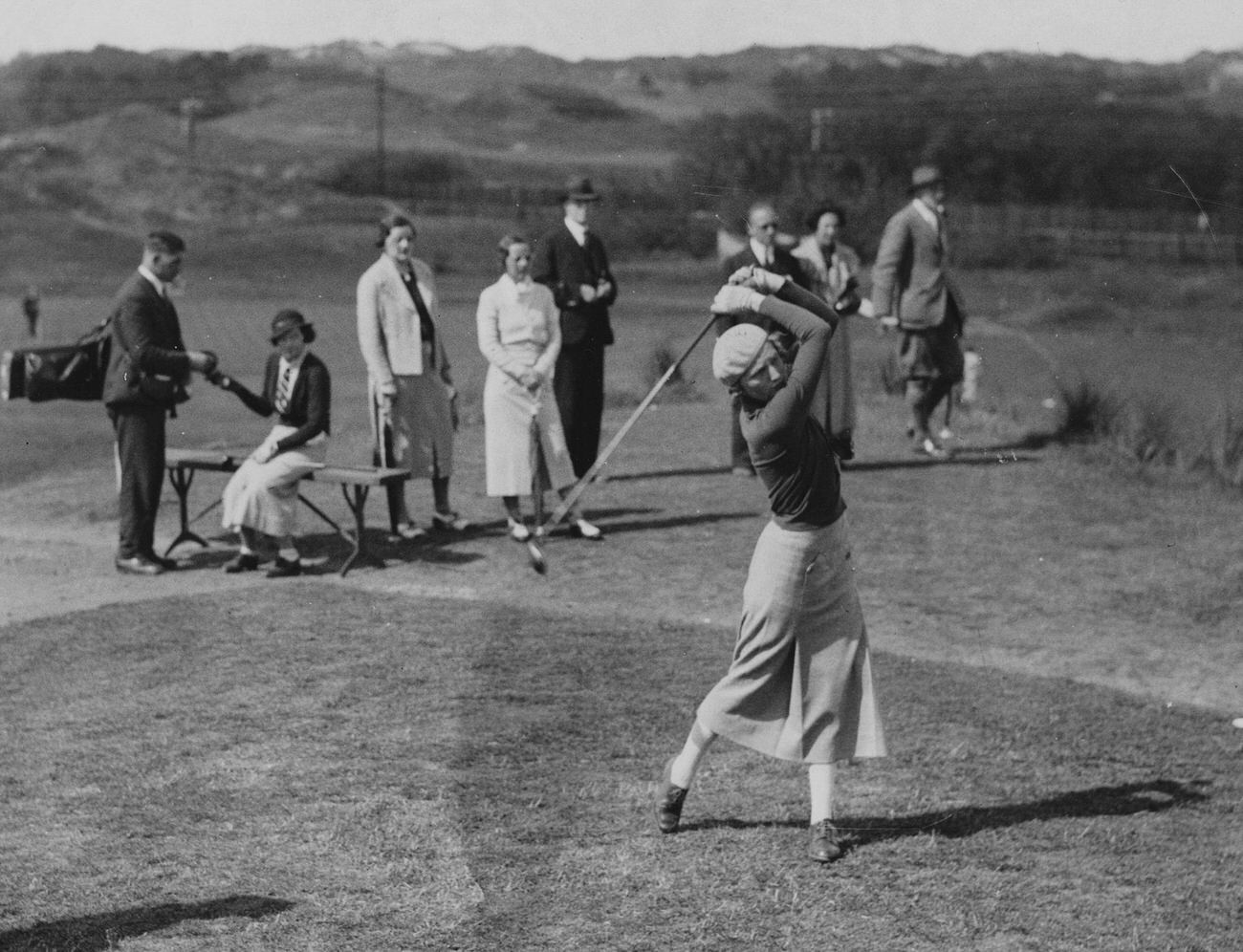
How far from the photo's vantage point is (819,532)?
6555 millimetres

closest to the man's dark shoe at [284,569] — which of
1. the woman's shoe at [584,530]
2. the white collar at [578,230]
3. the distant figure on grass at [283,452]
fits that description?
the distant figure on grass at [283,452]

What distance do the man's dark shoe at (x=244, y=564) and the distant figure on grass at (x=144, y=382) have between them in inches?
16.6

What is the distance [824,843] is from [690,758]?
57 centimetres

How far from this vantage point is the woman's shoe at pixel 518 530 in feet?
38.2

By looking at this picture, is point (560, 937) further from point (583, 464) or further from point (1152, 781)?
point (583, 464)

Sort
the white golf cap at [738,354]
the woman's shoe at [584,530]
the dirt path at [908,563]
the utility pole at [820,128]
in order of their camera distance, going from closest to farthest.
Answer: the white golf cap at [738,354]
the dirt path at [908,563]
the woman's shoe at [584,530]
the utility pole at [820,128]

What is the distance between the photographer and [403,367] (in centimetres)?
1167

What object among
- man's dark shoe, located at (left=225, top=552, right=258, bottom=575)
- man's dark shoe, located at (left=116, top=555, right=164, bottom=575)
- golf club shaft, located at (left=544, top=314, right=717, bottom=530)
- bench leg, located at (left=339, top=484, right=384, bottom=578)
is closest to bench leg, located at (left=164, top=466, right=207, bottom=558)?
man's dark shoe, located at (left=116, top=555, right=164, bottom=575)

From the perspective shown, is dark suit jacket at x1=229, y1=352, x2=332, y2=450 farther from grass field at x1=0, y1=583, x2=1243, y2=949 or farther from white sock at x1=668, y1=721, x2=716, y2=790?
white sock at x1=668, y1=721, x2=716, y2=790

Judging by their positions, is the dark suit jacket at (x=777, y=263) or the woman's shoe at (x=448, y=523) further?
the dark suit jacket at (x=777, y=263)

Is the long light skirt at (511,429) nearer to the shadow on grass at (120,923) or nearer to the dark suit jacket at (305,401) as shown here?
the dark suit jacket at (305,401)

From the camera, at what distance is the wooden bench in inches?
435

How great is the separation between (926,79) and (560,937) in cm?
9016

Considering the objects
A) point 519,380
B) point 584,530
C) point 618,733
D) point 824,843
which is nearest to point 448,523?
point 584,530
